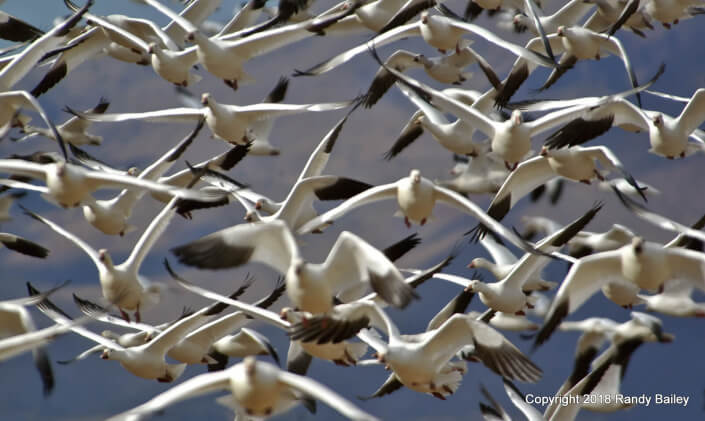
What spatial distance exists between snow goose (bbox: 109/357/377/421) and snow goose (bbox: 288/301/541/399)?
1258mm

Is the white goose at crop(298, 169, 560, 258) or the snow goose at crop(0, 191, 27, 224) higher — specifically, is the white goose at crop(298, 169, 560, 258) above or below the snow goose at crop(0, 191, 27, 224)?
above

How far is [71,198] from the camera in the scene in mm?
11086

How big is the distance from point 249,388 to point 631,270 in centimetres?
450

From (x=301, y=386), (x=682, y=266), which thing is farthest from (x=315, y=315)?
(x=682, y=266)

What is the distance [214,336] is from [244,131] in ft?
9.33

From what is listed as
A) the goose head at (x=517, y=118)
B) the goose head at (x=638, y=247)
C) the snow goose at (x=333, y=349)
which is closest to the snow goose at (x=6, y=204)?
the snow goose at (x=333, y=349)

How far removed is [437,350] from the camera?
10828 millimetres

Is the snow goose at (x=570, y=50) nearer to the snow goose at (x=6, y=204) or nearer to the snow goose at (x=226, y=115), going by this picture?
the snow goose at (x=226, y=115)

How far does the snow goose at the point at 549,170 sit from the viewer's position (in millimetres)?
12906

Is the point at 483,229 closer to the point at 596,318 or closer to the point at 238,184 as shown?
the point at 596,318

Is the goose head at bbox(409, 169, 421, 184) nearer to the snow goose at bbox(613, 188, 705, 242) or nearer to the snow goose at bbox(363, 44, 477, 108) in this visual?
the snow goose at bbox(613, 188, 705, 242)

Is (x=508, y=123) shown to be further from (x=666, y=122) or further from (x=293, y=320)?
(x=293, y=320)

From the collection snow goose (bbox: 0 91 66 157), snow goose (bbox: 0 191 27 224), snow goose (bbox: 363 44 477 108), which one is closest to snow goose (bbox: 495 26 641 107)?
snow goose (bbox: 363 44 477 108)

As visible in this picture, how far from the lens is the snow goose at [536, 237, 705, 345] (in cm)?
1032
